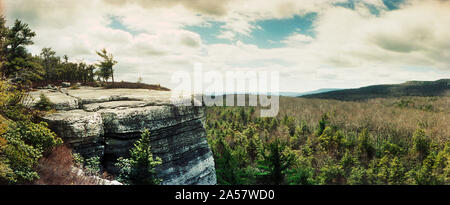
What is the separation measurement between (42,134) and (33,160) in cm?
176

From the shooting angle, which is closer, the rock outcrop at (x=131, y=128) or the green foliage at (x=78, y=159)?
the green foliage at (x=78, y=159)

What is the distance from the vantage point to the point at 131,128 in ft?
50.7

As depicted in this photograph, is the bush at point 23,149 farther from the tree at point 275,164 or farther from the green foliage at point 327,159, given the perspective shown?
the green foliage at point 327,159

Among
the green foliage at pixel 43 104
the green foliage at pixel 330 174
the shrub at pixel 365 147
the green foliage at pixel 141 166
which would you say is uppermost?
the green foliage at pixel 43 104

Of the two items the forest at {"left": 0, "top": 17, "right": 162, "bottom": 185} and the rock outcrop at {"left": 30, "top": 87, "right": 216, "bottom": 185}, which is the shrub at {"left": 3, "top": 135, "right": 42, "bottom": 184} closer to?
the forest at {"left": 0, "top": 17, "right": 162, "bottom": 185}

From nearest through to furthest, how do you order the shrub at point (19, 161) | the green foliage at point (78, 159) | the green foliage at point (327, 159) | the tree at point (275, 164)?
the shrub at point (19, 161) < the green foliage at point (78, 159) < the tree at point (275, 164) < the green foliage at point (327, 159)

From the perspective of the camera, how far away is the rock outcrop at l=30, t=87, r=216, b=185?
1345cm

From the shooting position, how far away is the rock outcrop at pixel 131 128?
13445 millimetres

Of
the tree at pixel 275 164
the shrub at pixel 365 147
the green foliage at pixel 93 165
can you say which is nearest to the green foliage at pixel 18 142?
the green foliage at pixel 93 165

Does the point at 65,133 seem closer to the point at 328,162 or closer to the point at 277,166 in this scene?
the point at 277,166

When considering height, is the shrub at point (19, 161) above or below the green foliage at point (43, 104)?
below

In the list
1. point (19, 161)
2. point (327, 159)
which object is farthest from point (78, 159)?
point (327, 159)

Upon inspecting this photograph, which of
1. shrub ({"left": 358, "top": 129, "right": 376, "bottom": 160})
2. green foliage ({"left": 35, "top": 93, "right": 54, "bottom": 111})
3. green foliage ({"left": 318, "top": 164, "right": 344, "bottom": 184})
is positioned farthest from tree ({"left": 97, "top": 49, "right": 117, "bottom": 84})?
shrub ({"left": 358, "top": 129, "right": 376, "bottom": 160})

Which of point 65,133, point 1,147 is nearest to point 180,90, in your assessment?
point 65,133
